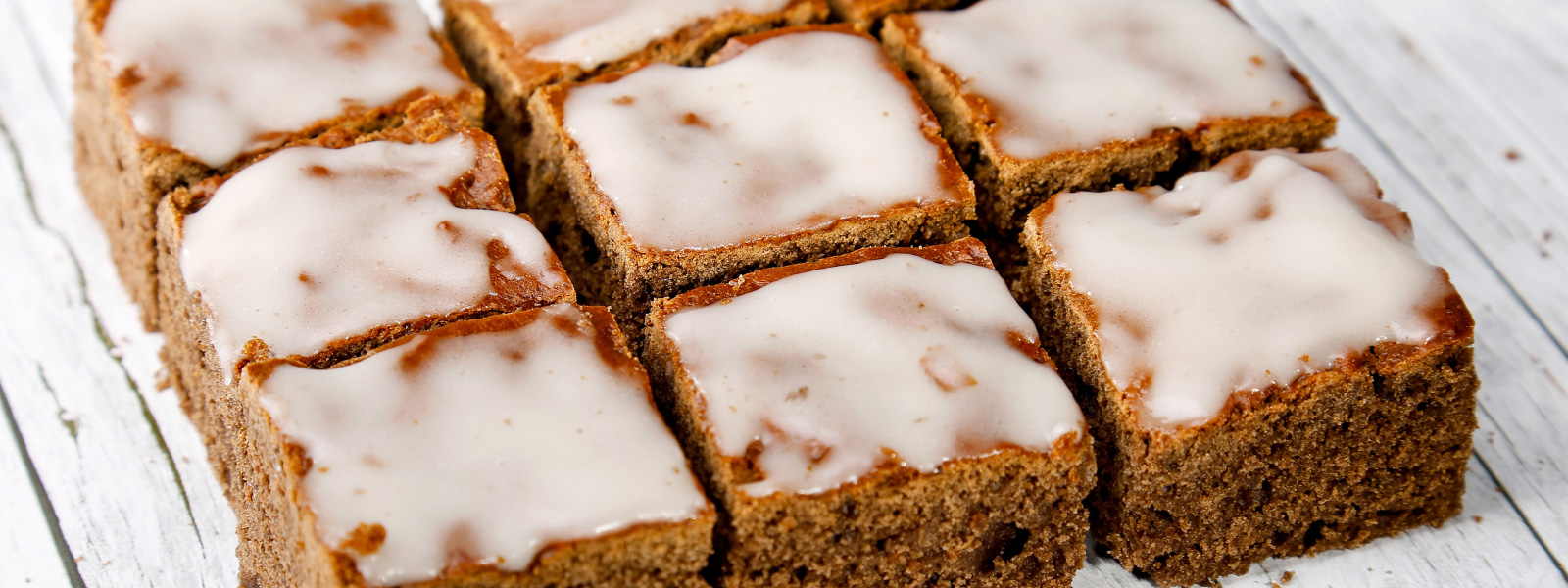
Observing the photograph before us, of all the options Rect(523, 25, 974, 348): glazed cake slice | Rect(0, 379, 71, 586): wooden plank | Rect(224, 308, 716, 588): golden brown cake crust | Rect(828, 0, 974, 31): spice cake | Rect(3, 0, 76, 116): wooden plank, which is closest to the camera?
Rect(224, 308, 716, 588): golden brown cake crust

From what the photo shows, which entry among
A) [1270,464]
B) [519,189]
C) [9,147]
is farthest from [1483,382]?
[9,147]

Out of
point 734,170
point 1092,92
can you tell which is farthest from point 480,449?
point 1092,92

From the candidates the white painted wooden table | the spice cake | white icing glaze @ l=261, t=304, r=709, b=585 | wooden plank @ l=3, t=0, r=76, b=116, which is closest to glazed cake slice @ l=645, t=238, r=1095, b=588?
white icing glaze @ l=261, t=304, r=709, b=585

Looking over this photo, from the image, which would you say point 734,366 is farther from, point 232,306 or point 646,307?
point 232,306

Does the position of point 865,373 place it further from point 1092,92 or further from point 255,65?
point 255,65

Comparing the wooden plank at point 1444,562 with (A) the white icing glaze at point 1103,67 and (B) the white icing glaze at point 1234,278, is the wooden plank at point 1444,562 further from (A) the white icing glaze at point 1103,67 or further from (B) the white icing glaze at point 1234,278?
(A) the white icing glaze at point 1103,67

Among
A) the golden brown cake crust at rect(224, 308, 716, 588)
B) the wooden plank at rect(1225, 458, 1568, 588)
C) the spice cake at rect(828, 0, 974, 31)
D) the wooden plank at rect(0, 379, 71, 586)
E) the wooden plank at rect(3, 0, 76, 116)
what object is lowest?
the wooden plank at rect(1225, 458, 1568, 588)

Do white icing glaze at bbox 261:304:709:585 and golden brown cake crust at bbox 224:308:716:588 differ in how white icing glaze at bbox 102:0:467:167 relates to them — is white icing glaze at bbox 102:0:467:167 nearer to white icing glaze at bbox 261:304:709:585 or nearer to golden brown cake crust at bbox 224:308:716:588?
golden brown cake crust at bbox 224:308:716:588

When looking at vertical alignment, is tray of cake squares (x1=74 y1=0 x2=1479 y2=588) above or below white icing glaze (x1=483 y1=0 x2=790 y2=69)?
below
